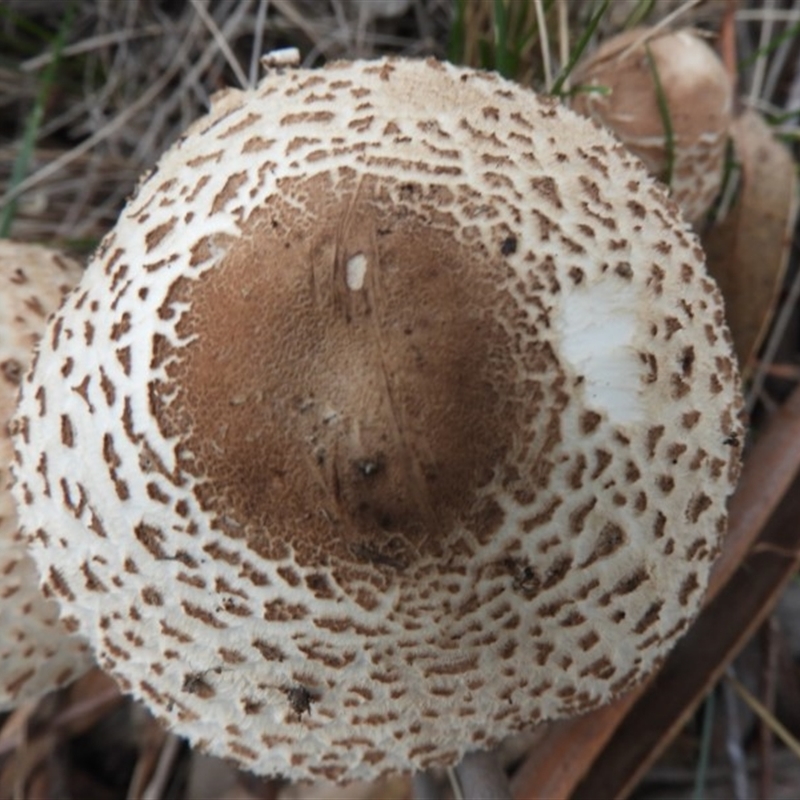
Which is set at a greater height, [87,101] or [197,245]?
[197,245]

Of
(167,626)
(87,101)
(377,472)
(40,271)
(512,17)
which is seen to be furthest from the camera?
(87,101)

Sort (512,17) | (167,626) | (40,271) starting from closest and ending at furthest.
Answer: (167,626)
(40,271)
(512,17)

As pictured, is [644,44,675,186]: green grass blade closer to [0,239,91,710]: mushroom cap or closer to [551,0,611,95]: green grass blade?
[551,0,611,95]: green grass blade

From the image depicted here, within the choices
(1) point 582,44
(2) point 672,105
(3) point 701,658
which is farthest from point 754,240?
(3) point 701,658

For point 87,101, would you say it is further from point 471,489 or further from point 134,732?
point 471,489

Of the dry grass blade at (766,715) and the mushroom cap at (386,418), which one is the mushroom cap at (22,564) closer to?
the mushroom cap at (386,418)

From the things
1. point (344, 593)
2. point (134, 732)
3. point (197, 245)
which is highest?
point (197, 245)

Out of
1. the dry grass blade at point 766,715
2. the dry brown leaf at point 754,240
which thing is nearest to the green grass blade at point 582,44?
the dry brown leaf at point 754,240

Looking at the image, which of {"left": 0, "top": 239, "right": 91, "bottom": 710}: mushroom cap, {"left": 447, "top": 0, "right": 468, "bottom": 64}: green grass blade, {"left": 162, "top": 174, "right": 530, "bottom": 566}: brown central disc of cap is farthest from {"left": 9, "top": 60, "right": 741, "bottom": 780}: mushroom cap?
{"left": 447, "top": 0, "right": 468, "bottom": 64}: green grass blade

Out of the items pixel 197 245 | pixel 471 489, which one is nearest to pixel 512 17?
pixel 197 245
